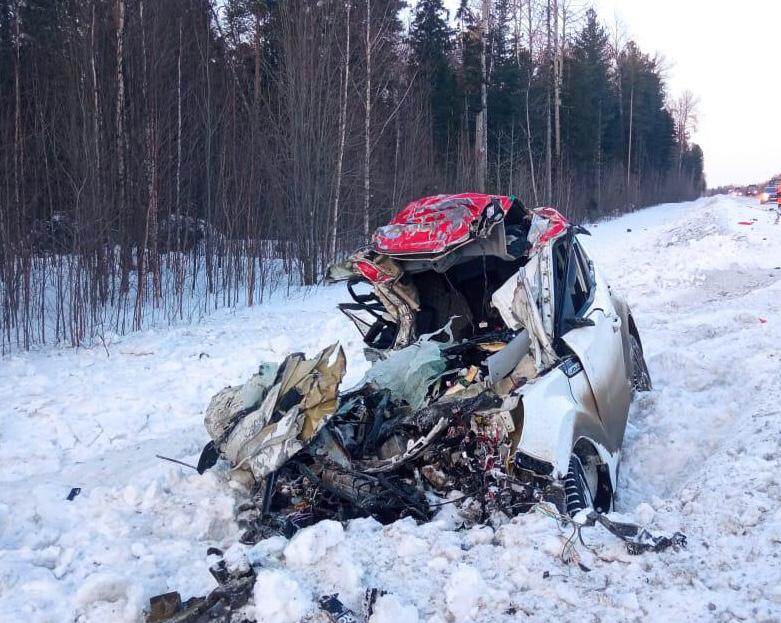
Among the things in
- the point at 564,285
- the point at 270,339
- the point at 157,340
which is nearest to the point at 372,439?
the point at 564,285

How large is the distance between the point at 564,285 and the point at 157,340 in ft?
22.8

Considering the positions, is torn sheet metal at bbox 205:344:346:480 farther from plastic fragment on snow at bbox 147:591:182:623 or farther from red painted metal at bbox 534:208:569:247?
red painted metal at bbox 534:208:569:247

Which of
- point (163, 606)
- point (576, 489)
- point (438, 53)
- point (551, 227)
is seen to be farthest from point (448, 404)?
point (438, 53)

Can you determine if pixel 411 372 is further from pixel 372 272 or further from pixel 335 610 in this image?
pixel 335 610

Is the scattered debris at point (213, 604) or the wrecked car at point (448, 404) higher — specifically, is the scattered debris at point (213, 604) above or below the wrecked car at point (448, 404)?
below

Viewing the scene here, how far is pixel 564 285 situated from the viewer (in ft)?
15.3

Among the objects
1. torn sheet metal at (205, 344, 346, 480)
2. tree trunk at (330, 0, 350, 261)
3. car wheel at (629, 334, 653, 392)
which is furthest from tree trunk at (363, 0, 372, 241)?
torn sheet metal at (205, 344, 346, 480)

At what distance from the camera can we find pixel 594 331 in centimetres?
464

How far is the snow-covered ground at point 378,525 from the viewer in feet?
8.93

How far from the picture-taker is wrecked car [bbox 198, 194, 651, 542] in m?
Answer: 3.73

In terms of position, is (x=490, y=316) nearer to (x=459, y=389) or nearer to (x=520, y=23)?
(x=459, y=389)

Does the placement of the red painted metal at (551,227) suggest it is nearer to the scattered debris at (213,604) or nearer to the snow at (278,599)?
the snow at (278,599)

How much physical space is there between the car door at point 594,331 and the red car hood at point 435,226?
2.23ft

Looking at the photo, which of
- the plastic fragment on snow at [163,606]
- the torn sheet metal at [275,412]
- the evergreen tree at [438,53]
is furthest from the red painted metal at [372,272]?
the evergreen tree at [438,53]
